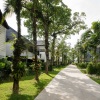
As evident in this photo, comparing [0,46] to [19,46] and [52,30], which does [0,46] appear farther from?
[52,30]

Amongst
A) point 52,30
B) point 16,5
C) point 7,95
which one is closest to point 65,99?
point 7,95

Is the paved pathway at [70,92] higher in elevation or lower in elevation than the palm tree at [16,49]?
lower

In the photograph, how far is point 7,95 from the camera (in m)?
11.3

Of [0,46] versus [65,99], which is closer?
[65,99]

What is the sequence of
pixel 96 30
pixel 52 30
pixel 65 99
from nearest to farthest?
pixel 65 99 → pixel 96 30 → pixel 52 30

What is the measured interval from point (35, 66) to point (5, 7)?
8.08 m

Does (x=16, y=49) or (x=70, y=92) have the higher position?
(x=16, y=49)

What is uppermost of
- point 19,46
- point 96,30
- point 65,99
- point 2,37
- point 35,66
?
point 96,30

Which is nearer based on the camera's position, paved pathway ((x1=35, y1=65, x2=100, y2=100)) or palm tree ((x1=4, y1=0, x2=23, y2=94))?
paved pathway ((x1=35, y1=65, x2=100, y2=100))

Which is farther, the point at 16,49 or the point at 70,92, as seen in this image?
the point at 70,92

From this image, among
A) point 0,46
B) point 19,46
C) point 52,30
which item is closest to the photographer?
point 19,46

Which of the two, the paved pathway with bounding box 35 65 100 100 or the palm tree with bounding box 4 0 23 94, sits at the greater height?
the palm tree with bounding box 4 0 23 94

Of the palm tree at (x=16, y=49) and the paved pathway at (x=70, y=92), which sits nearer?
the paved pathway at (x=70, y=92)

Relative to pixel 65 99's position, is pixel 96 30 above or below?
above
